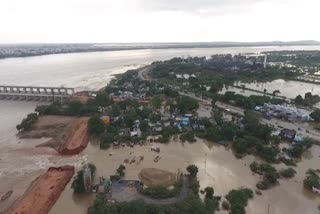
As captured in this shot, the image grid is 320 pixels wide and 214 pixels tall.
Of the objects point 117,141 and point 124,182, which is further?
point 117,141

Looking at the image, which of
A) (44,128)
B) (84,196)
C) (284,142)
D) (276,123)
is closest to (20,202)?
(84,196)

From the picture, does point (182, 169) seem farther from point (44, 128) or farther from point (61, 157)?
point (44, 128)

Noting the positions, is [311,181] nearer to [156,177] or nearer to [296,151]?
[296,151]

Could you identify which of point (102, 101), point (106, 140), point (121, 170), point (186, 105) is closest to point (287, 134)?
point (186, 105)

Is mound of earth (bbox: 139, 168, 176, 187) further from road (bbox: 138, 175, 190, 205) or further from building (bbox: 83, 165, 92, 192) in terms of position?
building (bbox: 83, 165, 92, 192)

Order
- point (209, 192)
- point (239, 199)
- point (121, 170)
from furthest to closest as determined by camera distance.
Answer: point (121, 170), point (209, 192), point (239, 199)

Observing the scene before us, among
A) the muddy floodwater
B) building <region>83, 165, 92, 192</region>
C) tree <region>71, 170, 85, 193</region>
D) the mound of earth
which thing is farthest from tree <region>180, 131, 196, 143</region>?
tree <region>71, 170, 85, 193</region>
